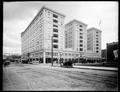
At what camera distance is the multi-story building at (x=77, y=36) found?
71.7m

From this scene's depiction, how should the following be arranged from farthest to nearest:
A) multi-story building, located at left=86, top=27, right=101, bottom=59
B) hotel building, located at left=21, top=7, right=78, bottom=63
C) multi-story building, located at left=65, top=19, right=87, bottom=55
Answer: multi-story building, located at left=86, top=27, right=101, bottom=59 → multi-story building, located at left=65, top=19, right=87, bottom=55 → hotel building, located at left=21, top=7, right=78, bottom=63

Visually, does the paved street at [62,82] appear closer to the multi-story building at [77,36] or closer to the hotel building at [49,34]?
the hotel building at [49,34]

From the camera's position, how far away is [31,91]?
5188mm

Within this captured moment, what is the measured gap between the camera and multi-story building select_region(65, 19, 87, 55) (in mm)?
71688

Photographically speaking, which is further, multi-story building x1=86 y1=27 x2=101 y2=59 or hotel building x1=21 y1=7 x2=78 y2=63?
multi-story building x1=86 y1=27 x2=101 y2=59

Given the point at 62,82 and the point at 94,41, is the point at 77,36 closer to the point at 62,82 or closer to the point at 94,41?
the point at 94,41

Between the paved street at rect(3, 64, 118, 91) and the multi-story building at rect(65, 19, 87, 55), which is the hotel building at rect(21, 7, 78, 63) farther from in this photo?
the paved street at rect(3, 64, 118, 91)

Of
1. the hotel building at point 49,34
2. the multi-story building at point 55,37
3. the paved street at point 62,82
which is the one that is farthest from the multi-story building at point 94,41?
the paved street at point 62,82

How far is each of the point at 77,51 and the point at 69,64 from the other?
47.4m

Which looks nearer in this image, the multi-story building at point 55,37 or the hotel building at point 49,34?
the hotel building at point 49,34

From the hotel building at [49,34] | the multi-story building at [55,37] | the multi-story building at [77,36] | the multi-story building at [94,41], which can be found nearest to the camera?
the hotel building at [49,34]

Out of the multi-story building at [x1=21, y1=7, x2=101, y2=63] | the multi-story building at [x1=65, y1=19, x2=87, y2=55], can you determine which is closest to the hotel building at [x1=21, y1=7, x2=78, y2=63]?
the multi-story building at [x1=21, y1=7, x2=101, y2=63]

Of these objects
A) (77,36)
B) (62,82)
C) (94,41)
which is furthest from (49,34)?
(94,41)

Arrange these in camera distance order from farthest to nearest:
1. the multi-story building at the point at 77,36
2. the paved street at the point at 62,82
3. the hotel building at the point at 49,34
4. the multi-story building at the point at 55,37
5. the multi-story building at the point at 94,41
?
the multi-story building at the point at 94,41, the multi-story building at the point at 77,36, the multi-story building at the point at 55,37, the hotel building at the point at 49,34, the paved street at the point at 62,82
